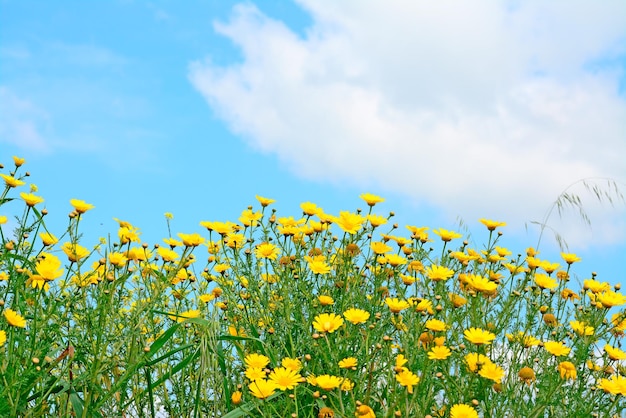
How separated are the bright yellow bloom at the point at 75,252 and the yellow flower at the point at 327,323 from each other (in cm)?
91

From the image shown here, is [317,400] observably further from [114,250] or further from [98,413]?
[114,250]

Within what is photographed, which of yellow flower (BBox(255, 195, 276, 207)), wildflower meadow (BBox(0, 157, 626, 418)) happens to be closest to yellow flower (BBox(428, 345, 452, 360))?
wildflower meadow (BBox(0, 157, 626, 418))

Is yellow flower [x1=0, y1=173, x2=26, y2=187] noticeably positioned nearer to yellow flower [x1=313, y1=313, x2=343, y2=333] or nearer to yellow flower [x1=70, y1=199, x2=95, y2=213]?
yellow flower [x1=70, y1=199, x2=95, y2=213]

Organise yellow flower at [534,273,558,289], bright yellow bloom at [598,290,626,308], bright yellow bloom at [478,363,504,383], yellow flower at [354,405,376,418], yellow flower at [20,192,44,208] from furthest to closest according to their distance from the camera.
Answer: yellow flower at [534,273,558,289] < bright yellow bloom at [598,290,626,308] < yellow flower at [20,192,44,208] < bright yellow bloom at [478,363,504,383] < yellow flower at [354,405,376,418]

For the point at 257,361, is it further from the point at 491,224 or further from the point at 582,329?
the point at 491,224

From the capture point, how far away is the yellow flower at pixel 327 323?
2705 mm

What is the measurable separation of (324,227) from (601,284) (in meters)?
1.30

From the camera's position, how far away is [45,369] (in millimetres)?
2586

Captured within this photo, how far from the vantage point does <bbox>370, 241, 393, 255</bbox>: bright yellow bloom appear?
3289mm

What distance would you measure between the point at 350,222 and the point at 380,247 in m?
0.17

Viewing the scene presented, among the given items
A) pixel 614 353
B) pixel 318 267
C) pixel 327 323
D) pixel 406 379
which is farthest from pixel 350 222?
pixel 614 353

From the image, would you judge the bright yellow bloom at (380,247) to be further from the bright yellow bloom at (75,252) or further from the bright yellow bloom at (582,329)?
the bright yellow bloom at (75,252)

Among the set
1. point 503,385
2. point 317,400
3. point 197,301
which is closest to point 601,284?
point 503,385

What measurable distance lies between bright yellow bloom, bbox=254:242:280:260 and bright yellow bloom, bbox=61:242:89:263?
30.1 inches
